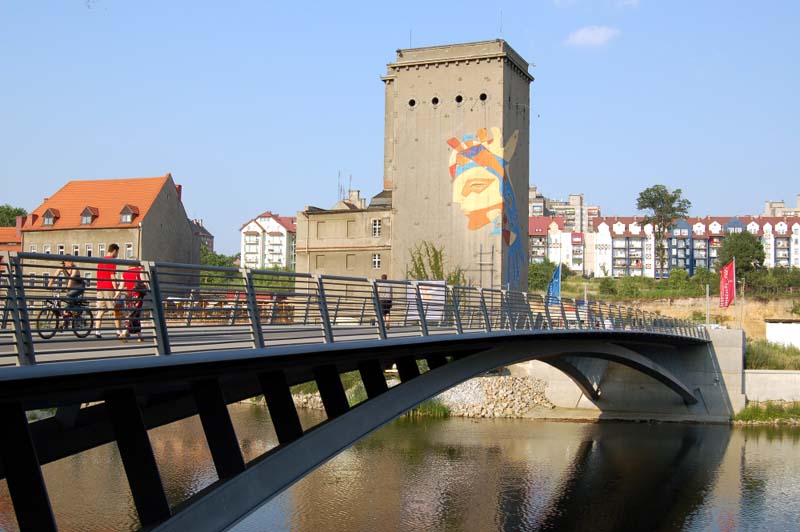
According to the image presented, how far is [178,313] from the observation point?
39.2 feet

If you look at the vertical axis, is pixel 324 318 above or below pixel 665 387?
above

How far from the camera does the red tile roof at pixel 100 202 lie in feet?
201

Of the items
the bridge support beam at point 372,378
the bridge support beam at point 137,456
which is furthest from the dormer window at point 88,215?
the bridge support beam at point 137,456

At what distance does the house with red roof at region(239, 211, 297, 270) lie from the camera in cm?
16162

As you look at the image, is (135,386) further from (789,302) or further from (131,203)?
(789,302)

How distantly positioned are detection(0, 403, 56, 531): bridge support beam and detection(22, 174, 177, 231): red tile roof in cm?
5355

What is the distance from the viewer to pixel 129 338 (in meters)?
9.59

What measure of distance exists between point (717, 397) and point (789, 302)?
108ft

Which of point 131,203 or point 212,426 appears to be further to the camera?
point 131,203

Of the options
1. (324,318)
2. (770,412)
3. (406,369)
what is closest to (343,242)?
(770,412)

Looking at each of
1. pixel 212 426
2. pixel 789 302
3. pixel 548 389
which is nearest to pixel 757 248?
pixel 789 302

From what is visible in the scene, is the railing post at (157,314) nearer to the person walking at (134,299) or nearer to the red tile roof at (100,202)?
the person walking at (134,299)

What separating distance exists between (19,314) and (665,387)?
38.1m

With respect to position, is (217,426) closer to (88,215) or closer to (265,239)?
(88,215)
